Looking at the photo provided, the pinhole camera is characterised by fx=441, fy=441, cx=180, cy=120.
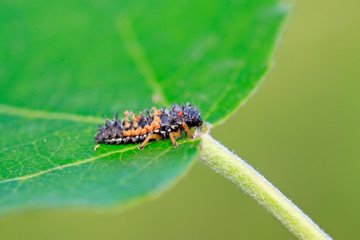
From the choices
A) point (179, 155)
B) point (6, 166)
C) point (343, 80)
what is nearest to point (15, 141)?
point (6, 166)

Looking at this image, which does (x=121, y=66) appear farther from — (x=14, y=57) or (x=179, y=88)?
(x=14, y=57)

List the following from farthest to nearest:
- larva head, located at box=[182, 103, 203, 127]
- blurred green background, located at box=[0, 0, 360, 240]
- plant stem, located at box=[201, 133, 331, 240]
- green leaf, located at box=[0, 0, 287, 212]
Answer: blurred green background, located at box=[0, 0, 360, 240] → larva head, located at box=[182, 103, 203, 127] → green leaf, located at box=[0, 0, 287, 212] → plant stem, located at box=[201, 133, 331, 240]

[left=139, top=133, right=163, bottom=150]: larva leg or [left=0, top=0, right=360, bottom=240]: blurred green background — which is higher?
[left=0, top=0, right=360, bottom=240]: blurred green background

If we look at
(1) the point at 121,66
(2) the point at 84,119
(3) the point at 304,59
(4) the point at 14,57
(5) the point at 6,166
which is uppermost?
(3) the point at 304,59

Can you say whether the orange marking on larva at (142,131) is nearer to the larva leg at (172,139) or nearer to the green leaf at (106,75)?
the green leaf at (106,75)

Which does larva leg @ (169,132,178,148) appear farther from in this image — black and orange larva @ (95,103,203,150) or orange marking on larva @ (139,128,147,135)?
orange marking on larva @ (139,128,147,135)

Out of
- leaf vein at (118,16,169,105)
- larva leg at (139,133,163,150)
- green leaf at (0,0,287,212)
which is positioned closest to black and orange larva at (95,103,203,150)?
larva leg at (139,133,163,150)

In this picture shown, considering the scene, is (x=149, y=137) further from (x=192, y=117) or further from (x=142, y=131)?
(x=192, y=117)
